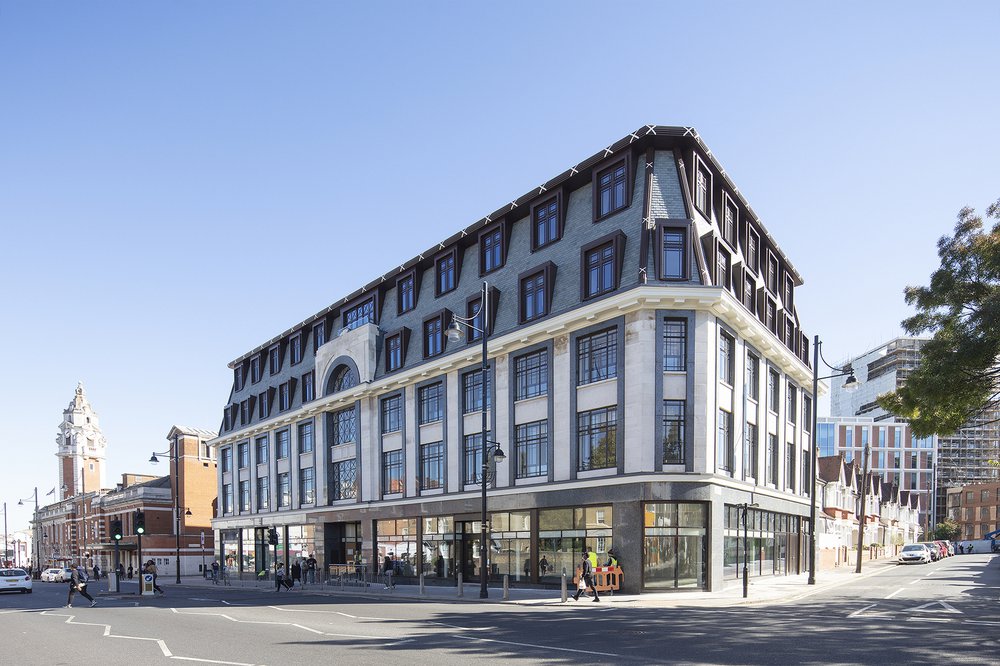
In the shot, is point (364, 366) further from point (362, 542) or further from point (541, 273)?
point (541, 273)

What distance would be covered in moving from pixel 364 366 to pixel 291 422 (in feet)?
37.2

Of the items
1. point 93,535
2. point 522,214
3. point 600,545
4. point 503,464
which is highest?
point 522,214

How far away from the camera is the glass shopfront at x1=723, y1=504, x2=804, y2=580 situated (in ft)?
99.2

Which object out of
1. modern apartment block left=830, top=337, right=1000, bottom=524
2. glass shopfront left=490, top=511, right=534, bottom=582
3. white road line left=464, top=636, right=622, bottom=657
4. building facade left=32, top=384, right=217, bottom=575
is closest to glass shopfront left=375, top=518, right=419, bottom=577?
glass shopfront left=490, top=511, right=534, bottom=582

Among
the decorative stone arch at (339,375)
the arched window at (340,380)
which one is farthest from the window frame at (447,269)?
the arched window at (340,380)

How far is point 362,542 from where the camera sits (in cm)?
4403

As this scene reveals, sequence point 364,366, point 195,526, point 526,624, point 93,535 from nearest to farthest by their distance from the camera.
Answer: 1. point 526,624
2. point 364,366
3. point 195,526
4. point 93,535

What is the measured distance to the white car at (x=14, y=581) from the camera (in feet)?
137

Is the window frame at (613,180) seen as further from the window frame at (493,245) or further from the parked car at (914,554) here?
the parked car at (914,554)

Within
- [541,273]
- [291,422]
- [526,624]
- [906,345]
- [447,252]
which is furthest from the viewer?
[906,345]

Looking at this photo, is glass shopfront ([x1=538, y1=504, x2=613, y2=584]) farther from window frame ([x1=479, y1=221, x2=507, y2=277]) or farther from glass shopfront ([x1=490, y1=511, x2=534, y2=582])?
window frame ([x1=479, y1=221, x2=507, y2=277])

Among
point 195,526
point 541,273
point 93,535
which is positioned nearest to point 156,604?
point 541,273

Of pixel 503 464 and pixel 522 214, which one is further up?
pixel 522 214

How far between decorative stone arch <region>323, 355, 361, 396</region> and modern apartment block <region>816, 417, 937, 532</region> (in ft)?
315
